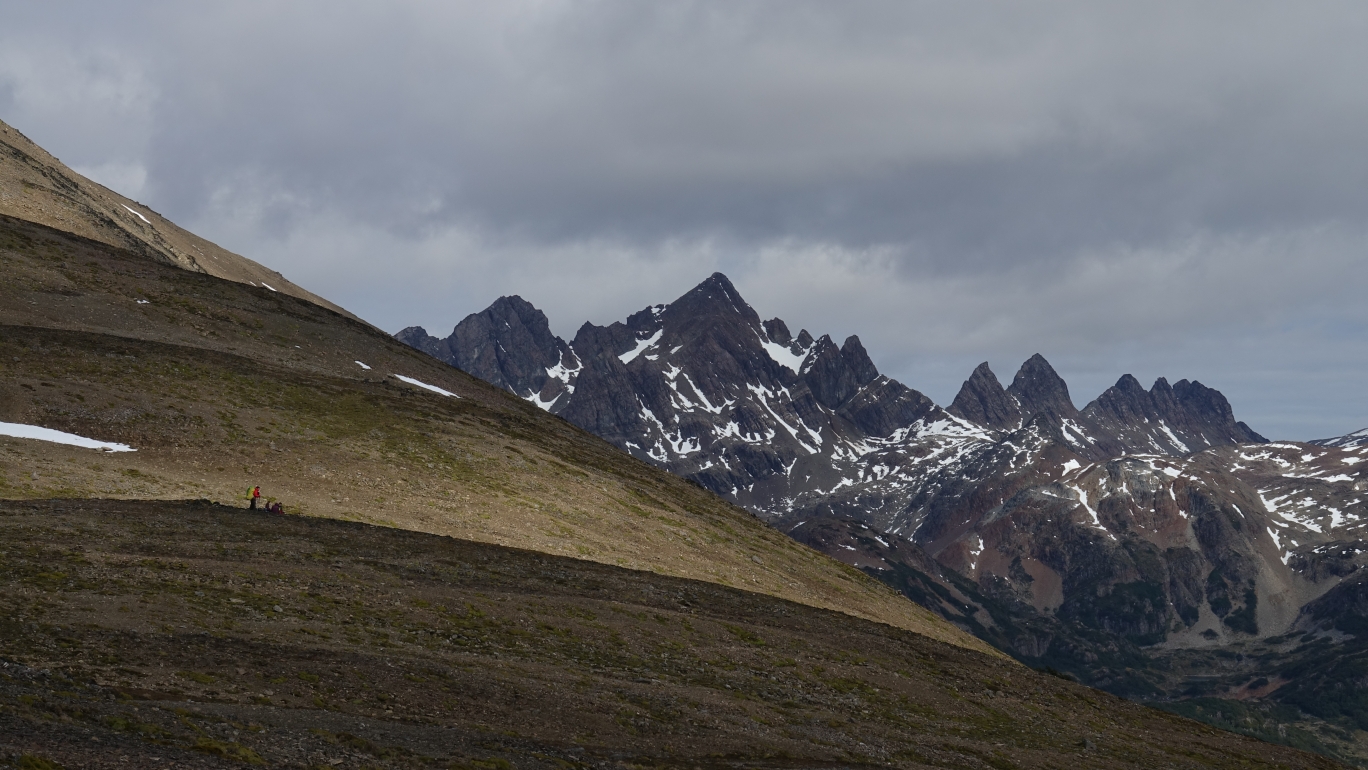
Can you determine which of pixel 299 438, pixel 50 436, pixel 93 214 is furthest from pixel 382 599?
pixel 93 214

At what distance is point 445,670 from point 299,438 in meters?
49.8

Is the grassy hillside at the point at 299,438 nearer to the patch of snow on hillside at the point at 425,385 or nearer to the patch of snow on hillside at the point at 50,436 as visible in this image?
the patch of snow on hillside at the point at 50,436

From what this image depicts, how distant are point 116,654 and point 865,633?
4982cm

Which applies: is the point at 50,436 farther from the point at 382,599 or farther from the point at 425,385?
the point at 425,385

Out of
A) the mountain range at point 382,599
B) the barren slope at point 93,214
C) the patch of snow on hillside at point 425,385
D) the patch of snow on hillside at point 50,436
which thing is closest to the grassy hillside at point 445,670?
the mountain range at point 382,599

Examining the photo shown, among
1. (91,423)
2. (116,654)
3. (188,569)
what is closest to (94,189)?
(91,423)

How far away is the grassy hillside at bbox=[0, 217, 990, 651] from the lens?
243 ft

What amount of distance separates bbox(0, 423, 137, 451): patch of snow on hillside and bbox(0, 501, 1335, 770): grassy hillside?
14.0 metres

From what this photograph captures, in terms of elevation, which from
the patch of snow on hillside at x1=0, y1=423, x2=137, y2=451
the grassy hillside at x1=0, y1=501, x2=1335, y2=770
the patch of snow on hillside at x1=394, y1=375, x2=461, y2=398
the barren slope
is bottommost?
the grassy hillside at x1=0, y1=501, x2=1335, y2=770

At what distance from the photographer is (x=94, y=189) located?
174 meters

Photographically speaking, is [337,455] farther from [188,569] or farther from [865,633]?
[865,633]

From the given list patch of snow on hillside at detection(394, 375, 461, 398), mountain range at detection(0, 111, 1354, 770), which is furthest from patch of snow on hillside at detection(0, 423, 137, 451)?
patch of snow on hillside at detection(394, 375, 461, 398)

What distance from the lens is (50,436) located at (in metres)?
71.7

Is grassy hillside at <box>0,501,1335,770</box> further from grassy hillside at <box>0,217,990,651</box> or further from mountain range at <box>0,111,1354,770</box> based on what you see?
grassy hillside at <box>0,217,990,651</box>
